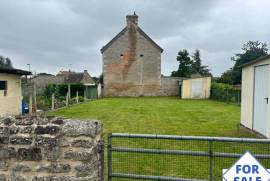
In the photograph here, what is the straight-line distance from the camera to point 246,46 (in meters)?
74.2

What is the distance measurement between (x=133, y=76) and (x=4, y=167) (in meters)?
39.0

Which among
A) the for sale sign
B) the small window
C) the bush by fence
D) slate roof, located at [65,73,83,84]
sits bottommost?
the for sale sign

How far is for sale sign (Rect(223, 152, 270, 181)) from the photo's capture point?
425 cm

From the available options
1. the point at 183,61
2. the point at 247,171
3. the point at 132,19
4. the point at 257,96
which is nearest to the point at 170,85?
the point at 132,19

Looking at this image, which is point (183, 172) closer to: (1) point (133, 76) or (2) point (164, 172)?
(2) point (164, 172)

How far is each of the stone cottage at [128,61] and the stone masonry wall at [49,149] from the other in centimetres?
3866

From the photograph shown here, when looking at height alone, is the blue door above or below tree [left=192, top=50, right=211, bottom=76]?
below

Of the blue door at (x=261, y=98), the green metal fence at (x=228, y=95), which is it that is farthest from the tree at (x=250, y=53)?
the blue door at (x=261, y=98)

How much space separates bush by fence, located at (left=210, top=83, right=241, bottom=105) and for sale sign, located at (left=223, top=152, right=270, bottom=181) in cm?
2774

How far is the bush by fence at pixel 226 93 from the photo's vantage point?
1261 inches

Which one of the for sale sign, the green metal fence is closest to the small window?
the for sale sign

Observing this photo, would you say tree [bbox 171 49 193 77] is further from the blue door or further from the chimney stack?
the blue door

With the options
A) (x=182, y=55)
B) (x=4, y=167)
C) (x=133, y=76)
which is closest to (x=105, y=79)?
(x=133, y=76)

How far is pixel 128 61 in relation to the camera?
144ft
